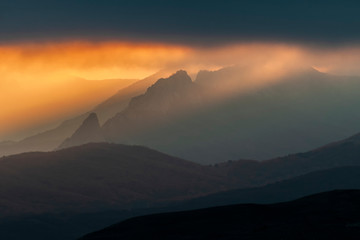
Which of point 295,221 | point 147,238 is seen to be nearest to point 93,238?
point 147,238

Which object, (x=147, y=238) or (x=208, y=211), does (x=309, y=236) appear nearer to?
(x=147, y=238)

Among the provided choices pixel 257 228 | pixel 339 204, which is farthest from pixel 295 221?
pixel 339 204

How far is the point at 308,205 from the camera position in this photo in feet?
310

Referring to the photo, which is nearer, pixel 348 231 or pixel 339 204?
pixel 348 231

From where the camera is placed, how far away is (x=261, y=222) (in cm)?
8638

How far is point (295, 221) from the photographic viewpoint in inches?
3280

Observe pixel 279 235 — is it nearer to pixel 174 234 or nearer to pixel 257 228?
pixel 257 228

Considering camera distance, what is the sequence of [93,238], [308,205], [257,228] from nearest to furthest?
[257,228] < [93,238] < [308,205]

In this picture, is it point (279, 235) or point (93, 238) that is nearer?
point (279, 235)

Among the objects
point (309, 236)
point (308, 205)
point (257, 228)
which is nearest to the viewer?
point (309, 236)

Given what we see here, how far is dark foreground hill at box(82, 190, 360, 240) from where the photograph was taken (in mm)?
77688

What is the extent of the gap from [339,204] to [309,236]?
1842 centimetres

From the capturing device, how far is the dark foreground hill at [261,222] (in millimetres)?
77688

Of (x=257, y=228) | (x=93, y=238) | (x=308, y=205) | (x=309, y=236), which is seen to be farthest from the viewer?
(x=308, y=205)
